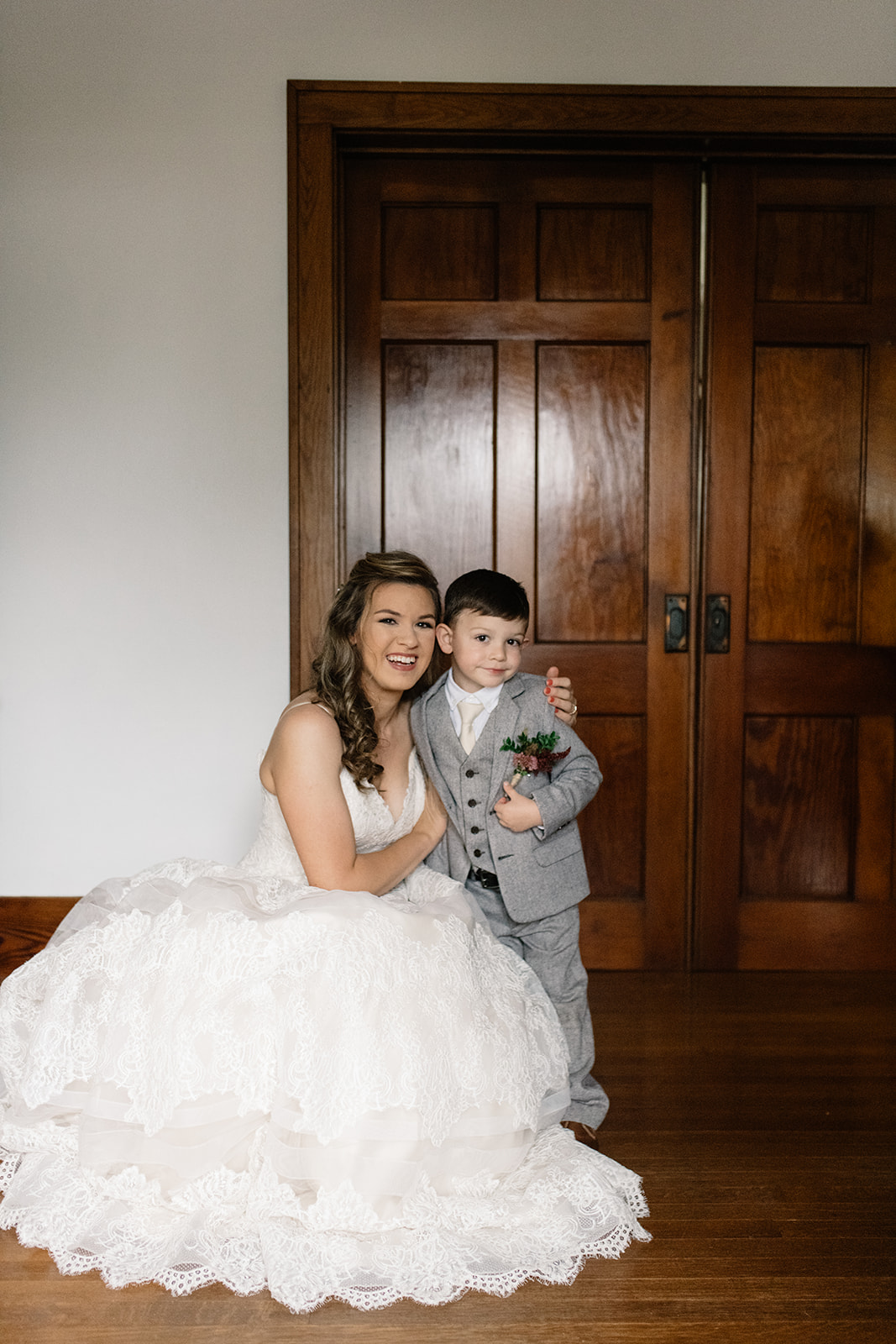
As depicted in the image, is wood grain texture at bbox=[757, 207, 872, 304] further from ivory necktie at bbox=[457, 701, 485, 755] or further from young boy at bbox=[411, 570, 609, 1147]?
ivory necktie at bbox=[457, 701, 485, 755]

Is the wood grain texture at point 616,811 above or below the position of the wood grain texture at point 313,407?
below

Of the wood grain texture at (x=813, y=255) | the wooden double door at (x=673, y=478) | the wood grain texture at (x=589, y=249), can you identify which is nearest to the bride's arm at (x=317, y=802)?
the wooden double door at (x=673, y=478)

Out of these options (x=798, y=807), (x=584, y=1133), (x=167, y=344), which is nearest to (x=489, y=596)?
(x=584, y=1133)

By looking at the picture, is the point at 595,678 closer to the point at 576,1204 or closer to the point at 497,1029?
the point at 497,1029

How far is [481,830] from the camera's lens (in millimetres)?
2240

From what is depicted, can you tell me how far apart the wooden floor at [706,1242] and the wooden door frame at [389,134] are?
165 centimetres

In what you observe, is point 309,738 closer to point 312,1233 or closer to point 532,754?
point 532,754

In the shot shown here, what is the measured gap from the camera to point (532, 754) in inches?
84.8

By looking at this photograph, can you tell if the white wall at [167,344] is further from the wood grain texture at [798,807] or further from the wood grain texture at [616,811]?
the wood grain texture at [798,807]

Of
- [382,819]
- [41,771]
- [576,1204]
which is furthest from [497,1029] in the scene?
[41,771]

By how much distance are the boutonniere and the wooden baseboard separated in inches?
69.0

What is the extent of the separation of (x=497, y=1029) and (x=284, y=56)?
2.84m

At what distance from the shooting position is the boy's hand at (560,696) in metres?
2.23

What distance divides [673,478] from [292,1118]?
2321mm
